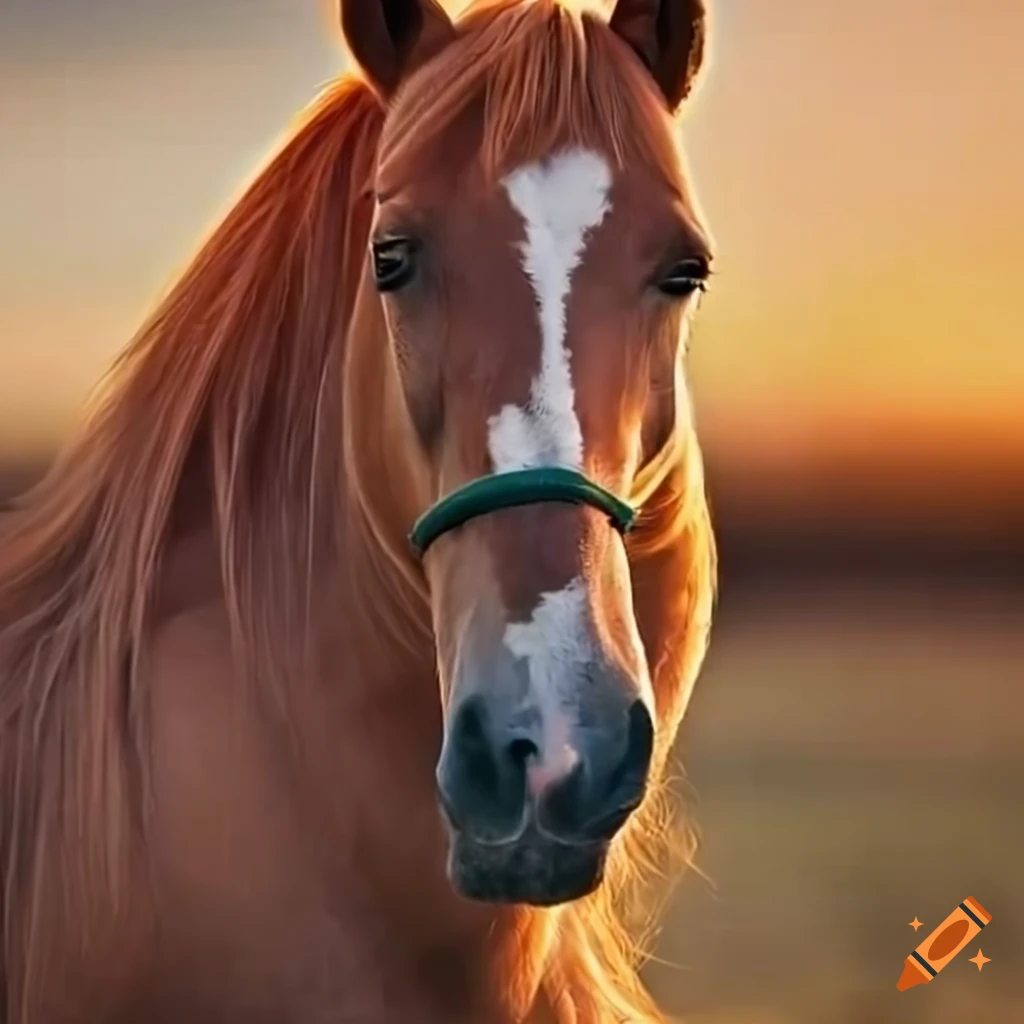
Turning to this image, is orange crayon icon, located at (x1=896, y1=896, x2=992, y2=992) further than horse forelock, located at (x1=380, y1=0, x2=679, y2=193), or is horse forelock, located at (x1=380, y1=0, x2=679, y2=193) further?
orange crayon icon, located at (x1=896, y1=896, x2=992, y2=992)

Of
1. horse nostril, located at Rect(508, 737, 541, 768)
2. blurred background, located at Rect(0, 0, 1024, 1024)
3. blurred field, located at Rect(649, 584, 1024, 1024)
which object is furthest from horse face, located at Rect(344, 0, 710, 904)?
blurred field, located at Rect(649, 584, 1024, 1024)

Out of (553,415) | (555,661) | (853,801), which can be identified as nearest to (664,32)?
(553,415)

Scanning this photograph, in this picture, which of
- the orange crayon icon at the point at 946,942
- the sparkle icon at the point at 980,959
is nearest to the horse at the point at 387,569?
the orange crayon icon at the point at 946,942

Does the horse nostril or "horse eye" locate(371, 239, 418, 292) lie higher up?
"horse eye" locate(371, 239, 418, 292)

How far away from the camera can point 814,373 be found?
1.37 meters

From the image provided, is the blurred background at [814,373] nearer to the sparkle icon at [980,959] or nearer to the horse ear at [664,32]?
the sparkle icon at [980,959]

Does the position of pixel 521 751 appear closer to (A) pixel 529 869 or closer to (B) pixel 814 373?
(A) pixel 529 869

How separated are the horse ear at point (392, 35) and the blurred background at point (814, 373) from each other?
594mm

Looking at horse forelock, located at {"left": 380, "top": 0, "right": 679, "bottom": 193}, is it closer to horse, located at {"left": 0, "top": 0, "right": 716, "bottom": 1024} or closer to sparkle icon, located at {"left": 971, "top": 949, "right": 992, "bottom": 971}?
horse, located at {"left": 0, "top": 0, "right": 716, "bottom": 1024}

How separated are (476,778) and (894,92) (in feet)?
3.39

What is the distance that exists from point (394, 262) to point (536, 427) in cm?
12

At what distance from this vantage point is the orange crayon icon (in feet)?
4.37

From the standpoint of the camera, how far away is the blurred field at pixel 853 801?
4.72ft

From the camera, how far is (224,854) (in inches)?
30.0
